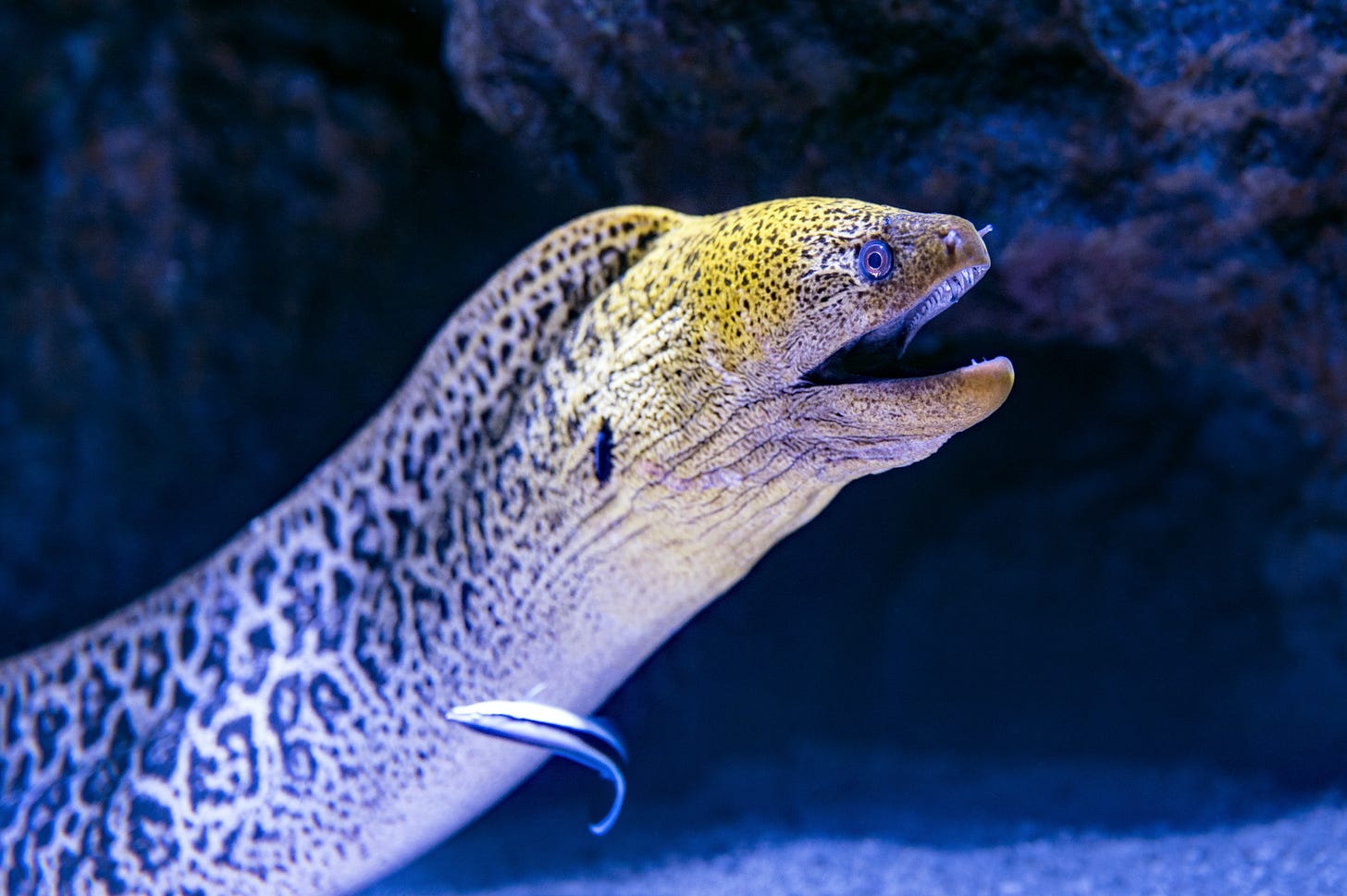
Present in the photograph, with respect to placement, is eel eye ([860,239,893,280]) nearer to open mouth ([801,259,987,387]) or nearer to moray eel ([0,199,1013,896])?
open mouth ([801,259,987,387])

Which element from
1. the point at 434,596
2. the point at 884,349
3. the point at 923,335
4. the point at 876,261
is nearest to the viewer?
the point at 876,261

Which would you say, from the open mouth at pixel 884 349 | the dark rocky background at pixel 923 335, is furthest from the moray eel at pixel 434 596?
the dark rocky background at pixel 923 335

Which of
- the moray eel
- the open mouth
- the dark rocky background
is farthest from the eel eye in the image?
the dark rocky background

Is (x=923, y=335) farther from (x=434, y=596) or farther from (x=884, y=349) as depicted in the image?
(x=434, y=596)

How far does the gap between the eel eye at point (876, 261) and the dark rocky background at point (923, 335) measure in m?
0.93

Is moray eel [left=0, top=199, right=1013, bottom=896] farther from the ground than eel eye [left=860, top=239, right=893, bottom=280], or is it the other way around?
eel eye [left=860, top=239, right=893, bottom=280]

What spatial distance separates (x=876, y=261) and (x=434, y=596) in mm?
1452

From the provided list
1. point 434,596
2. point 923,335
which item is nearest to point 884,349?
point 923,335

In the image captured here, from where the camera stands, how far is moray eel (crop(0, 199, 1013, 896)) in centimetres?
192

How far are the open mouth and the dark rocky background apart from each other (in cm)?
80

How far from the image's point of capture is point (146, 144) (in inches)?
115

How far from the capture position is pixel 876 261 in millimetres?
1514

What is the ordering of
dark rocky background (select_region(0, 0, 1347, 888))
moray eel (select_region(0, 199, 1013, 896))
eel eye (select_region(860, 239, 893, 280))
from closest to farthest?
eel eye (select_region(860, 239, 893, 280)), moray eel (select_region(0, 199, 1013, 896)), dark rocky background (select_region(0, 0, 1347, 888))

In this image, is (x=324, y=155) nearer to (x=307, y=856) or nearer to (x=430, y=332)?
(x=430, y=332)
